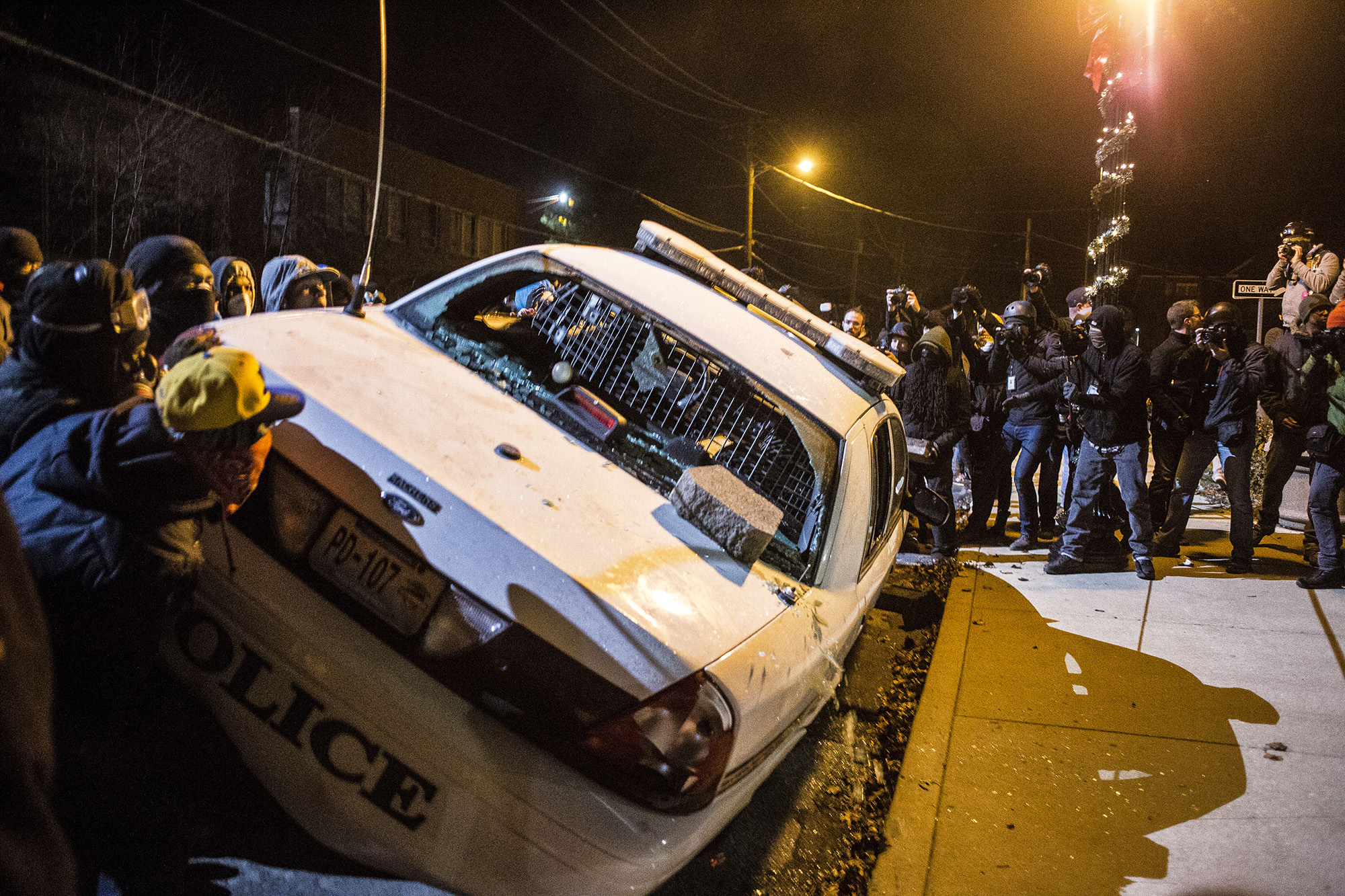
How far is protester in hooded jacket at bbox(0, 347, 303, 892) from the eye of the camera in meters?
1.58

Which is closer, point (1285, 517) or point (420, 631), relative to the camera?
point (420, 631)

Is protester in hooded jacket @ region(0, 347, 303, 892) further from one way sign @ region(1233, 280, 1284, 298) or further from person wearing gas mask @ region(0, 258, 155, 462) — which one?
one way sign @ region(1233, 280, 1284, 298)

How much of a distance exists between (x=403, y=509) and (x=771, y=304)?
2120mm

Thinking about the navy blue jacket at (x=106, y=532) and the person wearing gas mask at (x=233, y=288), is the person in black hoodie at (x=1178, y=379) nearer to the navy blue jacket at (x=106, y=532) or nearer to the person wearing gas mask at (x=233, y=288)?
the person wearing gas mask at (x=233, y=288)

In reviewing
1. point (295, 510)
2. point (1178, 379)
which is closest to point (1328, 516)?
point (1178, 379)

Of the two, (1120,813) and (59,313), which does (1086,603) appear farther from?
(59,313)

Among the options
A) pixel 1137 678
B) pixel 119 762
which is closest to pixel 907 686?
pixel 1137 678

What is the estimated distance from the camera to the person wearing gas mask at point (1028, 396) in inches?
239

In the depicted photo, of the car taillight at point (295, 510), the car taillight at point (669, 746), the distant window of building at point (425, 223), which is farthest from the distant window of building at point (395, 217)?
the car taillight at point (669, 746)

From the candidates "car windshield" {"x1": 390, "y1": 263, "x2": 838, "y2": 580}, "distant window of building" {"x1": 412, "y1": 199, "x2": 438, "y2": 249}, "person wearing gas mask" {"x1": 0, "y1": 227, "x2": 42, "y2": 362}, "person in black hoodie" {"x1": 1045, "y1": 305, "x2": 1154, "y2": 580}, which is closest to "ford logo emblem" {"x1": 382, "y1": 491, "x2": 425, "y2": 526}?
"car windshield" {"x1": 390, "y1": 263, "x2": 838, "y2": 580}

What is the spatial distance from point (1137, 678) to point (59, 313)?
15.9ft

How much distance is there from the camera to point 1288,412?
5.86 metres

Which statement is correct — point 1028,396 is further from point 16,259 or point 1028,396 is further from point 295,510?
point 16,259

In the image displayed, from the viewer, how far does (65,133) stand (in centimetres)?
1922
